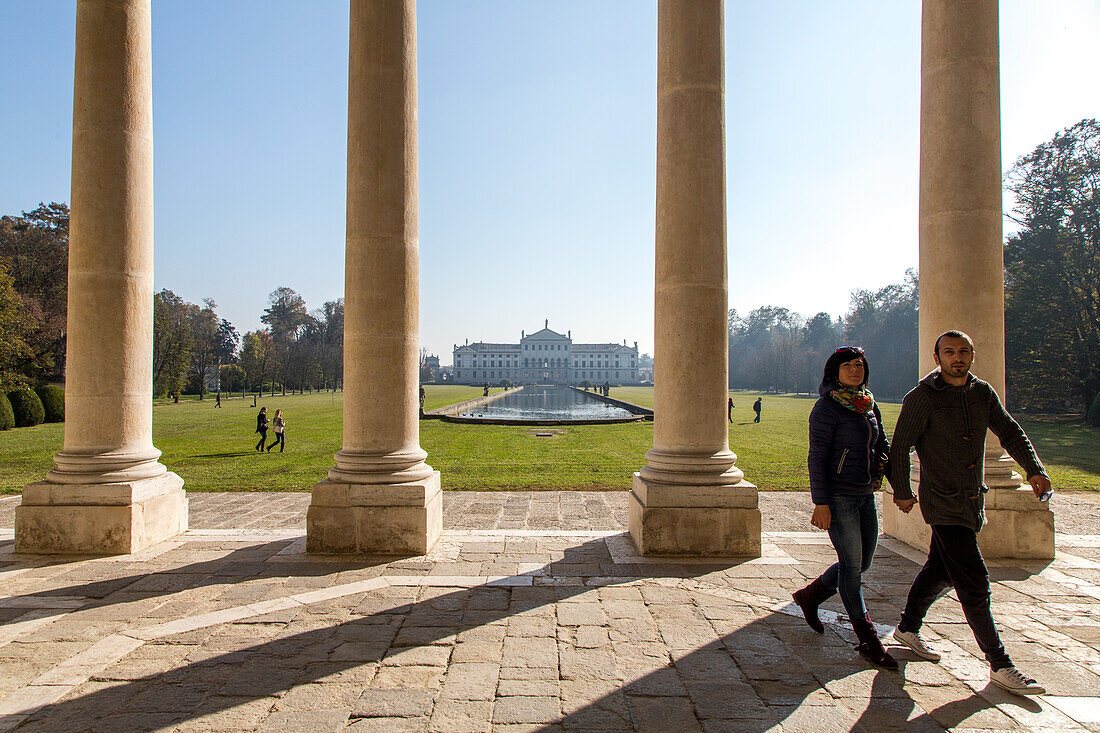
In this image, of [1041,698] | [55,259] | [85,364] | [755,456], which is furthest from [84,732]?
[55,259]

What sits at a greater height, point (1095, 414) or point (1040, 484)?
point (1040, 484)

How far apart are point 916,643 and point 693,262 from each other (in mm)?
5942

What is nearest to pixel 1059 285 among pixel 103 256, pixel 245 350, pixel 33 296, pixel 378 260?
pixel 378 260

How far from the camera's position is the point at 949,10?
979 centimetres

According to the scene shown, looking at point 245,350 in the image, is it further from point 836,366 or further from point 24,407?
point 836,366

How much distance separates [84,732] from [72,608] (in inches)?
133

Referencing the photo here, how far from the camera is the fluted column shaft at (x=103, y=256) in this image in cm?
982

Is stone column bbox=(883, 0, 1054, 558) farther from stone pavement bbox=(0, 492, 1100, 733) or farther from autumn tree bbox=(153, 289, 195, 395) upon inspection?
autumn tree bbox=(153, 289, 195, 395)

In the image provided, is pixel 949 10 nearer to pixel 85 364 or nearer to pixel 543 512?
pixel 543 512

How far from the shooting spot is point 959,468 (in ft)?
18.0

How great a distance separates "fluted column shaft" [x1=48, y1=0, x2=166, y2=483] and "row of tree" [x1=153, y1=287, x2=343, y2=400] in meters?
66.9

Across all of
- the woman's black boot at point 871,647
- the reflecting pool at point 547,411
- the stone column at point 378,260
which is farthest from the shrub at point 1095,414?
the stone column at point 378,260

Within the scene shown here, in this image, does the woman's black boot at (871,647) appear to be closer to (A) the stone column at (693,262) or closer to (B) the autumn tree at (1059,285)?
(A) the stone column at (693,262)

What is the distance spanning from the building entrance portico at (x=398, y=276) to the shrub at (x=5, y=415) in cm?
4116
